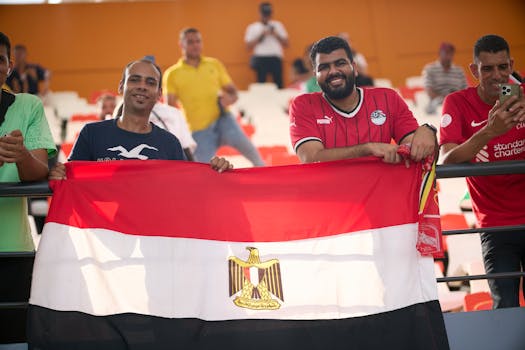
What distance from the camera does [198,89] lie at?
6.97 meters

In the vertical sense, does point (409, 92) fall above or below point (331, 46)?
above

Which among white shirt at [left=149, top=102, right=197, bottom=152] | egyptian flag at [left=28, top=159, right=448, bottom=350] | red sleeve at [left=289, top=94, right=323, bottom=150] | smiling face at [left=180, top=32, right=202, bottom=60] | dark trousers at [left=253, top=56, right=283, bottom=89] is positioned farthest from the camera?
dark trousers at [left=253, top=56, right=283, bottom=89]

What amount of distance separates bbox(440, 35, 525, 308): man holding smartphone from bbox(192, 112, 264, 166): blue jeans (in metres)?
3.11

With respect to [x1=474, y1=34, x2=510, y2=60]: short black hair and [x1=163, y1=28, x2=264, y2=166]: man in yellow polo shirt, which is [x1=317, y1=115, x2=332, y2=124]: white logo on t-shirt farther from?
[x1=163, y1=28, x2=264, y2=166]: man in yellow polo shirt

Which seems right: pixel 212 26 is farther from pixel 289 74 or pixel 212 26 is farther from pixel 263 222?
pixel 263 222

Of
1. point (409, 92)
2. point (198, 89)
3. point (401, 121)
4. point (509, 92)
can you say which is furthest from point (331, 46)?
point (409, 92)

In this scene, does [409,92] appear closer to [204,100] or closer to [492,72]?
[204,100]

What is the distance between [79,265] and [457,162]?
5.75ft

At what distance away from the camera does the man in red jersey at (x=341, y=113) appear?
373 cm

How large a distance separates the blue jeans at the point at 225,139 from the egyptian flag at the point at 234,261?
11.4 feet

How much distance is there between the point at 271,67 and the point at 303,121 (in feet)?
30.7

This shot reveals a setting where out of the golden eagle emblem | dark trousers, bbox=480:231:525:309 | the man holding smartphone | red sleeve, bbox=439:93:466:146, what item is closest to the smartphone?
the man holding smartphone

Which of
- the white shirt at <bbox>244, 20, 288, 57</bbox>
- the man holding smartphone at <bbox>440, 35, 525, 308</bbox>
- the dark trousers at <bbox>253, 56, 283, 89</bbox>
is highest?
the white shirt at <bbox>244, 20, 288, 57</bbox>

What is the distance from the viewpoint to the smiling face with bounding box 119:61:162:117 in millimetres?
3760
